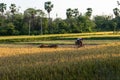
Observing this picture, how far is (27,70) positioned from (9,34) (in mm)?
71379

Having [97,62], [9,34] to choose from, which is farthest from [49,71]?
[9,34]

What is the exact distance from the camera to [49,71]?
9.61 meters

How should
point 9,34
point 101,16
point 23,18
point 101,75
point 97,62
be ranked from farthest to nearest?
point 101,16 < point 23,18 < point 9,34 < point 97,62 < point 101,75

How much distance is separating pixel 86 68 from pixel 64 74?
1.00m

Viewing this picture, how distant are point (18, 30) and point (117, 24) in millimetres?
25603

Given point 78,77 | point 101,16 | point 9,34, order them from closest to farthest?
point 78,77
point 9,34
point 101,16

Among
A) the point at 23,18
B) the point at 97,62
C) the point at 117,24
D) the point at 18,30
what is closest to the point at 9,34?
the point at 18,30

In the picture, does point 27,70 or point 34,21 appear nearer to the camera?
point 27,70

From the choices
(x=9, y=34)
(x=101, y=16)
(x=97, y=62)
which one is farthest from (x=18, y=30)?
(x=97, y=62)

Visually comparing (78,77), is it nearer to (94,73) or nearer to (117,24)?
(94,73)

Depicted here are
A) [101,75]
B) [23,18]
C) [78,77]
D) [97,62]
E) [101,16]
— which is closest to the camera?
[78,77]

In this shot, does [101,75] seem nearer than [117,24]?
Yes

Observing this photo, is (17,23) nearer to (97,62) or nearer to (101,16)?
(101,16)

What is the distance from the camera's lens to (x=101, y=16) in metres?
128
